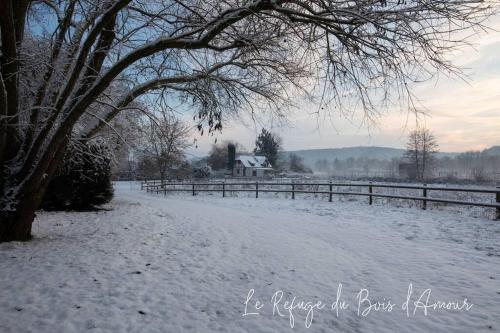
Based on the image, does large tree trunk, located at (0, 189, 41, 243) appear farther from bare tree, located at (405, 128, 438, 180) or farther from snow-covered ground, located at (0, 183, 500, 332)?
bare tree, located at (405, 128, 438, 180)

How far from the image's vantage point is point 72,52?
688cm

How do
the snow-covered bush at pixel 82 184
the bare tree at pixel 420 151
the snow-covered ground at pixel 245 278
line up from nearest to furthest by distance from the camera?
1. the snow-covered ground at pixel 245 278
2. the snow-covered bush at pixel 82 184
3. the bare tree at pixel 420 151

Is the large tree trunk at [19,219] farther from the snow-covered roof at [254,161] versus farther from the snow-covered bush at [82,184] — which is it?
the snow-covered roof at [254,161]

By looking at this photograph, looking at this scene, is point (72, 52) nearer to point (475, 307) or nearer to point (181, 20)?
point (181, 20)

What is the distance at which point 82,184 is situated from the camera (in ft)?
40.9

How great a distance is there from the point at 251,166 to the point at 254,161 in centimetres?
259

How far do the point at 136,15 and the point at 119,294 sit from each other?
6125mm

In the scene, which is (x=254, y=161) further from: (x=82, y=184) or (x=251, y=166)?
(x=82, y=184)

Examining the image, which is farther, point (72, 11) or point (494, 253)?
point (72, 11)

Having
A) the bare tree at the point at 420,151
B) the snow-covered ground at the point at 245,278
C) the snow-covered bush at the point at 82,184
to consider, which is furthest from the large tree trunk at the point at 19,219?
the bare tree at the point at 420,151

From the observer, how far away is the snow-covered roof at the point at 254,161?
262ft

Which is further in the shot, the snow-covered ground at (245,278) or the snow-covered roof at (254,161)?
the snow-covered roof at (254,161)

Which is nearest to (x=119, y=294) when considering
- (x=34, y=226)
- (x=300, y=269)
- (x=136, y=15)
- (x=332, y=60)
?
(x=300, y=269)

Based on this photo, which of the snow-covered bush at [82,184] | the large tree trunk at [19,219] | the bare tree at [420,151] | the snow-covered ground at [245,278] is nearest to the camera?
the snow-covered ground at [245,278]
